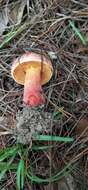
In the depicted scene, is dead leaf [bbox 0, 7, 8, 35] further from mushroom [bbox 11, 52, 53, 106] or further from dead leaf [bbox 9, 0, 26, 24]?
mushroom [bbox 11, 52, 53, 106]

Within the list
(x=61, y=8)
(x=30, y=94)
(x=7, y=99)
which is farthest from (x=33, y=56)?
(x=61, y=8)

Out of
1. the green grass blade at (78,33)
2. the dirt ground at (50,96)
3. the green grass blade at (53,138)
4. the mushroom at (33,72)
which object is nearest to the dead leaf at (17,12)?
the dirt ground at (50,96)

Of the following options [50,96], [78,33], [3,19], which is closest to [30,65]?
[50,96]

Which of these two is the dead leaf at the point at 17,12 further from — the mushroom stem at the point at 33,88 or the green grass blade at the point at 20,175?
the green grass blade at the point at 20,175

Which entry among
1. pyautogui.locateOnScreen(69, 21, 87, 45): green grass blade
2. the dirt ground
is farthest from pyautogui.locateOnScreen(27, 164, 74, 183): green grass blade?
pyautogui.locateOnScreen(69, 21, 87, 45): green grass blade

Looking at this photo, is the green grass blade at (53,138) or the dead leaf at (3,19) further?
the dead leaf at (3,19)

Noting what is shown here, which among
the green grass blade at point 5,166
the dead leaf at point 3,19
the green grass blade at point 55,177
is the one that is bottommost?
the green grass blade at point 55,177
